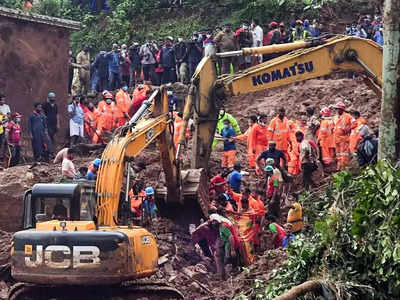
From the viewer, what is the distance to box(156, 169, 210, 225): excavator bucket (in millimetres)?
22172

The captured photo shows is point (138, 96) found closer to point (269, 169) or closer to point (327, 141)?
point (327, 141)

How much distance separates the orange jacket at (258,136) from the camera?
26.1 m

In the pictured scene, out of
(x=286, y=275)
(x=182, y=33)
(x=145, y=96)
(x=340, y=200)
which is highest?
(x=182, y=33)

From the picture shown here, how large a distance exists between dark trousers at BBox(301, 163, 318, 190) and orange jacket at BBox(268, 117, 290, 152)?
1.32 m

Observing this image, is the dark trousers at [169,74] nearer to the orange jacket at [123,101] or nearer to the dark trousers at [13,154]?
the orange jacket at [123,101]

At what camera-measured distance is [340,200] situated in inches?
501

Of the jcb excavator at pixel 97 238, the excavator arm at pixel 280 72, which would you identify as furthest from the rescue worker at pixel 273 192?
the jcb excavator at pixel 97 238

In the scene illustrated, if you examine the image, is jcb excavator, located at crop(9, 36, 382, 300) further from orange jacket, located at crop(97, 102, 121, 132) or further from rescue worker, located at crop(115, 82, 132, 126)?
rescue worker, located at crop(115, 82, 132, 126)

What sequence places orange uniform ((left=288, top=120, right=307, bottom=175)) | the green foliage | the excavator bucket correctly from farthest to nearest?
orange uniform ((left=288, top=120, right=307, bottom=175))
the excavator bucket
the green foliage

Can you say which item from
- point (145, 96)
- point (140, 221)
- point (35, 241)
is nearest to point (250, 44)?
point (145, 96)

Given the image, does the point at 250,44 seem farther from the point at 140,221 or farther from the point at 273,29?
the point at 140,221

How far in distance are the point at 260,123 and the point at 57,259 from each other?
10819 millimetres

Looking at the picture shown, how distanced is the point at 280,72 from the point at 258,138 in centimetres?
356

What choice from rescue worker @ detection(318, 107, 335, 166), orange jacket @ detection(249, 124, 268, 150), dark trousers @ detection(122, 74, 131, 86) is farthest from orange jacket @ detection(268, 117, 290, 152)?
dark trousers @ detection(122, 74, 131, 86)
